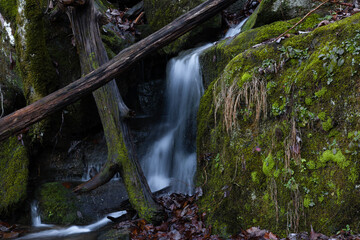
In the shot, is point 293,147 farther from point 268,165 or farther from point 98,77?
point 98,77

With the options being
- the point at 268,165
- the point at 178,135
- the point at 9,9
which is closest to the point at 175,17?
the point at 178,135

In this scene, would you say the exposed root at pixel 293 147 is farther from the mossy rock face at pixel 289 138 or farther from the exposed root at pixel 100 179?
the exposed root at pixel 100 179

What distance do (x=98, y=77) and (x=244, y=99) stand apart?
170 cm

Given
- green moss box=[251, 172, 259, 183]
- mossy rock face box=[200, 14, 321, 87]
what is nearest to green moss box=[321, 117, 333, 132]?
green moss box=[251, 172, 259, 183]

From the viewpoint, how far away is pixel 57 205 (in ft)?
17.2

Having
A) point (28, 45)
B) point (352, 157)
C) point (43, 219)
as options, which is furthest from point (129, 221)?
point (28, 45)

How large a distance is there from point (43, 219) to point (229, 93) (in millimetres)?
4057

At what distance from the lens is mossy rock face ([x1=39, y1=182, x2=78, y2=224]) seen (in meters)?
5.09

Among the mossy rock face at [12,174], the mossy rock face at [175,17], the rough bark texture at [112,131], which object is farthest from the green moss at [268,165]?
the mossy rock face at [175,17]

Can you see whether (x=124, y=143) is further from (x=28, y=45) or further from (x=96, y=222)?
(x=28, y=45)

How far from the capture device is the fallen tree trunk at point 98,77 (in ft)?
9.59

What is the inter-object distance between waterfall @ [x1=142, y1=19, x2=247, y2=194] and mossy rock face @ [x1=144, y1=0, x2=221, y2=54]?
54 cm

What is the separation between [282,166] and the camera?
2.83 metres

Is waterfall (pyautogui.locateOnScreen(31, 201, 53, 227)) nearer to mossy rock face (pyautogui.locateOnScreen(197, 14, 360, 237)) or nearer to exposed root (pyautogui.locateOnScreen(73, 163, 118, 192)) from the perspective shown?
exposed root (pyautogui.locateOnScreen(73, 163, 118, 192))
